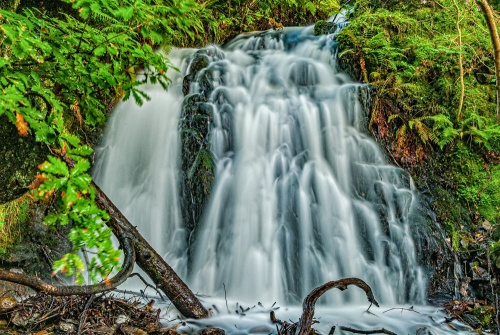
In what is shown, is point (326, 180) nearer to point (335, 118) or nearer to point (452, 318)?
point (335, 118)

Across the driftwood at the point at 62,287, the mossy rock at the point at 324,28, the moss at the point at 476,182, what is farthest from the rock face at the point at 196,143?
the moss at the point at 476,182

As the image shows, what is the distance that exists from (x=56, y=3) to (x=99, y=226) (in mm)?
2085

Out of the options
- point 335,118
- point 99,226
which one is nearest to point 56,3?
point 99,226

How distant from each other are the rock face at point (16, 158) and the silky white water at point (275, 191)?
217 cm

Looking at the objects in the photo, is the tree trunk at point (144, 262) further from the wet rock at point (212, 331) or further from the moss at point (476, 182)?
the moss at point (476, 182)

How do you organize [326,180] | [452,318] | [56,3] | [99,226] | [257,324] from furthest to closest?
[326,180] < [452,318] < [257,324] < [56,3] < [99,226]

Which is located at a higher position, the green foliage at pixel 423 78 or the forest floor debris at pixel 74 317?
the green foliage at pixel 423 78

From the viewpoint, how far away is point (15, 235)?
4.23m

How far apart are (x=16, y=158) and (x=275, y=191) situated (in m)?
3.02

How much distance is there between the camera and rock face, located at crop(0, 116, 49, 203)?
2.77 metres

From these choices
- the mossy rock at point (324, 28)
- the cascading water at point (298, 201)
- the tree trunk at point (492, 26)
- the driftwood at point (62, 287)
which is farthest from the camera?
the mossy rock at point (324, 28)

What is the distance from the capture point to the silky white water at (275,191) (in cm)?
432

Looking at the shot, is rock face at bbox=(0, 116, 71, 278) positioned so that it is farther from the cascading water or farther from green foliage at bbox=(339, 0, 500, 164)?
green foliage at bbox=(339, 0, 500, 164)

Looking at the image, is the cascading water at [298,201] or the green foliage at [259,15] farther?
the green foliage at [259,15]
